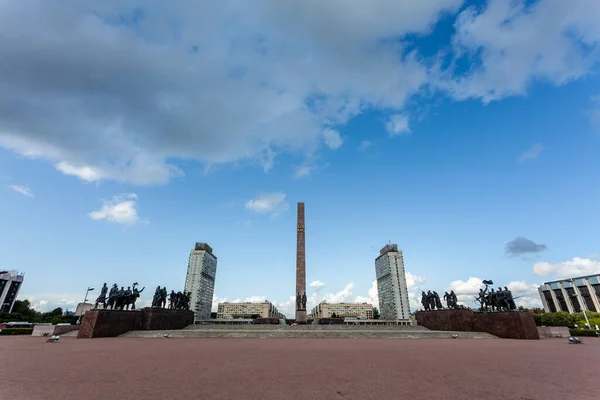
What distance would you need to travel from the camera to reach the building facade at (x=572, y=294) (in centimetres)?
5600

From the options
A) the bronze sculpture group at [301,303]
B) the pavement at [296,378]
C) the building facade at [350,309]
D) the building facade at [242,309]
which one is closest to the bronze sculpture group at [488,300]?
the pavement at [296,378]

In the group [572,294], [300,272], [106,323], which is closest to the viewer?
[106,323]

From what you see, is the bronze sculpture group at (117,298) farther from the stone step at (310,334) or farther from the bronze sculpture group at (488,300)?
the bronze sculpture group at (488,300)

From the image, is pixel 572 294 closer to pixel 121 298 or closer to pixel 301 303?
pixel 301 303

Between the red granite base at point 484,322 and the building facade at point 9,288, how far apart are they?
89.7 meters

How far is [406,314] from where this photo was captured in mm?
95312

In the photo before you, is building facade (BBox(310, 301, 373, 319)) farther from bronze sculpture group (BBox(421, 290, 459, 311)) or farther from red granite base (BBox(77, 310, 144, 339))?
red granite base (BBox(77, 310, 144, 339))

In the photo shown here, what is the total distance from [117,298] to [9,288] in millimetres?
72980

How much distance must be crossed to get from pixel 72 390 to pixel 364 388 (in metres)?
6.00

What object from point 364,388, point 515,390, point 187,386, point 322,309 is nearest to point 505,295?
point 515,390

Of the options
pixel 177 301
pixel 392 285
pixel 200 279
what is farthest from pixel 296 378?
pixel 392 285

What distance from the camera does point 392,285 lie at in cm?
10050

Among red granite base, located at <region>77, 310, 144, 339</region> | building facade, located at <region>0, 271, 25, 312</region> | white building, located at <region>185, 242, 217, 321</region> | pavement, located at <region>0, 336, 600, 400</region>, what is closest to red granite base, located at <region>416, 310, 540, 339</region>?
pavement, located at <region>0, 336, 600, 400</region>

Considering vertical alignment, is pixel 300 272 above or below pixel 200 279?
below
